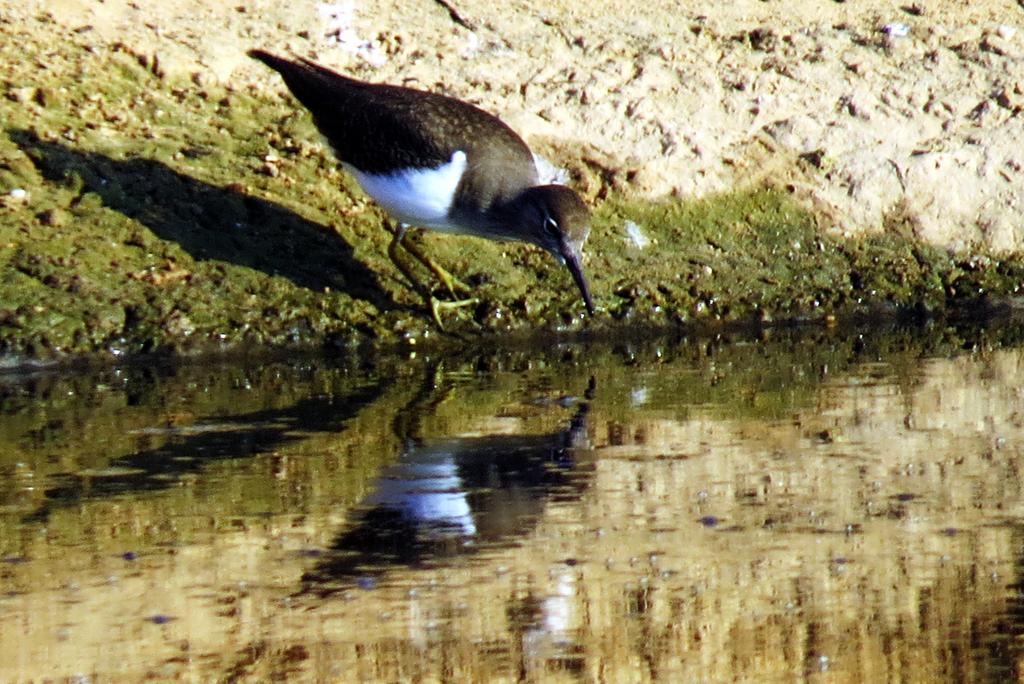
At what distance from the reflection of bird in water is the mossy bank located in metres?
1.96

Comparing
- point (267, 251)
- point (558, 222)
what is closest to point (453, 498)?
point (558, 222)

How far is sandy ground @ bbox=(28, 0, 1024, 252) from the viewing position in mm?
8539

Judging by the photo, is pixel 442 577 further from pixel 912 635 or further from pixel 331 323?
pixel 331 323

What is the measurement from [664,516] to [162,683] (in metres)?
1.61

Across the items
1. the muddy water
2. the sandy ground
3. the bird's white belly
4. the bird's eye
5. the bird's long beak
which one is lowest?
the muddy water

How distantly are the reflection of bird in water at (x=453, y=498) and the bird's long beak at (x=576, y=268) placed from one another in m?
1.39

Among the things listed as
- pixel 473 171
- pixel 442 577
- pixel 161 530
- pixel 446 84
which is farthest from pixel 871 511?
pixel 446 84

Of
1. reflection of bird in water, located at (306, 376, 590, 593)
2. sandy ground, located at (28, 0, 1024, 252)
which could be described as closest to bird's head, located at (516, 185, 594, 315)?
sandy ground, located at (28, 0, 1024, 252)

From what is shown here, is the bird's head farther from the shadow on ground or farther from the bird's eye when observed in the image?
the shadow on ground

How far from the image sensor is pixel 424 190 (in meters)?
7.46

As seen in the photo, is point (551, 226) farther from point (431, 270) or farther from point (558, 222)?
point (431, 270)

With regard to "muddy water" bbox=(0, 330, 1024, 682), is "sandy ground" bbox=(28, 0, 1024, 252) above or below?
above

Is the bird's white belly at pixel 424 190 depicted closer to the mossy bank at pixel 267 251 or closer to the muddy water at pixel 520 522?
the mossy bank at pixel 267 251

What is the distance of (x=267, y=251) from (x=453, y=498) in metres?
3.13
